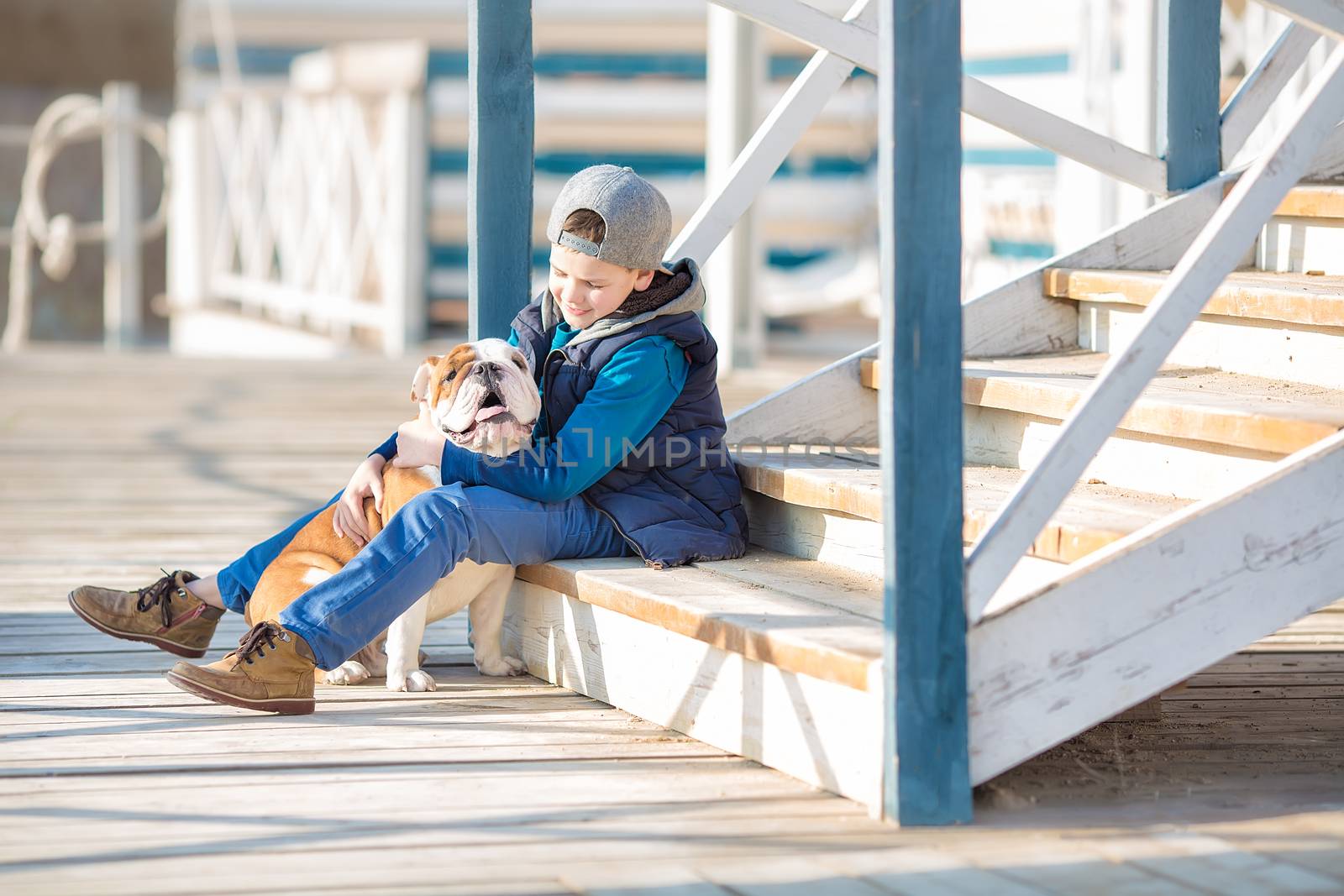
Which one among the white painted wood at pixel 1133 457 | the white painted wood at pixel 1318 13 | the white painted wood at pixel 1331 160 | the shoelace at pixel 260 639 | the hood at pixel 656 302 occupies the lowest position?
the shoelace at pixel 260 639

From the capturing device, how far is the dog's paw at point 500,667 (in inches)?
116

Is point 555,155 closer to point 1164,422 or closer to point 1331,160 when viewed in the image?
point 1331,160

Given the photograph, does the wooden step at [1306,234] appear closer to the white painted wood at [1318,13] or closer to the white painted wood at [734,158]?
the white painted wood at [1318,13]

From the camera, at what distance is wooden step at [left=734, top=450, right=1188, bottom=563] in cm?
233

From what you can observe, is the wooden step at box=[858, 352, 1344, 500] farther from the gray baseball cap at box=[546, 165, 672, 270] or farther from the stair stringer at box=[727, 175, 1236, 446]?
the gray baseball cap at box=[546, 165, 672, 270]

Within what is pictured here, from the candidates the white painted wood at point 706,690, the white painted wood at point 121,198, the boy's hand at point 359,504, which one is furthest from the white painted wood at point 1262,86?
the white painted wood at point 121,198

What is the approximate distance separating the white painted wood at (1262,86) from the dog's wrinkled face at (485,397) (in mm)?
1585

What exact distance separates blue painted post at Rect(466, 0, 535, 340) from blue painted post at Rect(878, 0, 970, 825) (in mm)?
1127

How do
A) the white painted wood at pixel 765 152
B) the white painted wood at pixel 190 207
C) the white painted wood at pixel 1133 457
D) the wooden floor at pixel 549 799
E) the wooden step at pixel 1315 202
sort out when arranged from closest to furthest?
the wooden floor at pixel 549 799 < the white painted wood at pixel 1133 457 < the wooden step at pixel 1315 202 < the white painted wood at pixel 765 152 < the white painted wood at pixel 190 207

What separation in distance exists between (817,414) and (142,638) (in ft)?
4.30

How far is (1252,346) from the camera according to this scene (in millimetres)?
2951

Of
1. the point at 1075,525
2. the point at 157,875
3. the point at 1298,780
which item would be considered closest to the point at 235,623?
the point at 157,875

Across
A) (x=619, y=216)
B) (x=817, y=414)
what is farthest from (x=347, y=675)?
(x=817, y=414)

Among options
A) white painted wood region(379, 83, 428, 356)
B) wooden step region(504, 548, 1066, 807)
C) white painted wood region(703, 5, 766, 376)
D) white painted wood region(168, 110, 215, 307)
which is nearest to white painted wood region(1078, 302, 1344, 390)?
wooden step region(504, 548, 1066, 807)
